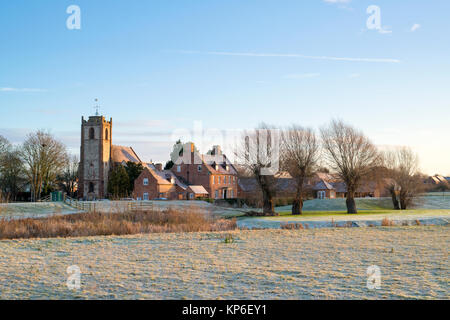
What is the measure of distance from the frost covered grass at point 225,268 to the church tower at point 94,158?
50.8m

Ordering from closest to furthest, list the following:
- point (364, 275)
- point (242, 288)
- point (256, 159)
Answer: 1. point (242, 288)
2. point (364, 275)
3. point (256, 159)

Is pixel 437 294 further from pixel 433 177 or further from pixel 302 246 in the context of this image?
pixel 433 177

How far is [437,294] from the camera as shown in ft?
27.1

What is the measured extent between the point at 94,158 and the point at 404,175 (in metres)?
45.3

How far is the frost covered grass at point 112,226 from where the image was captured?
20.9 m

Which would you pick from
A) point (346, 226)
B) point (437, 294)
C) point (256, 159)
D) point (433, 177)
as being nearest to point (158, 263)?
point (437, 294)

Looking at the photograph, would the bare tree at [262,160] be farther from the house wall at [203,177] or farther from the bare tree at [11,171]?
the bare tree at [11,171]

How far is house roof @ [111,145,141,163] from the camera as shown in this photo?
71637 mm

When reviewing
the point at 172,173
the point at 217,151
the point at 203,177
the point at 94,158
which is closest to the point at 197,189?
the point at 203,177

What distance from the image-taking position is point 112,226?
22188mm

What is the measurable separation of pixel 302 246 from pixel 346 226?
11.9 metres

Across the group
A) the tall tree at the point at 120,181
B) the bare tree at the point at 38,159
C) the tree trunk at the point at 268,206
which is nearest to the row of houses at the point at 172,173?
the tall tree at the point at 120,181

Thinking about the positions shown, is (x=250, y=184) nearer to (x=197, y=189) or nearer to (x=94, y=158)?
(x=197, y=189)
